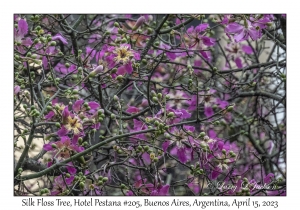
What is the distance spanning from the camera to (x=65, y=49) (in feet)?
10.1

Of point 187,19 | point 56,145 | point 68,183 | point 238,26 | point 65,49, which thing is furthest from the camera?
point 65,49

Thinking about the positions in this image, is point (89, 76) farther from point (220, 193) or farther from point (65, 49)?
point (65, 49)

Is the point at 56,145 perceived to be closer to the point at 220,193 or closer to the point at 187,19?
the point at 220,193

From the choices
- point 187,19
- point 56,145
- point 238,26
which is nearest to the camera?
point 56,145

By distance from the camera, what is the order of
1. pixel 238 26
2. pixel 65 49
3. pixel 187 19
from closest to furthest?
pixel 238 26 < pixel 187 19 < pixel 65 49

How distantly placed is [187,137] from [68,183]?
558 millimetres

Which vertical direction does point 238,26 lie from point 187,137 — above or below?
above
